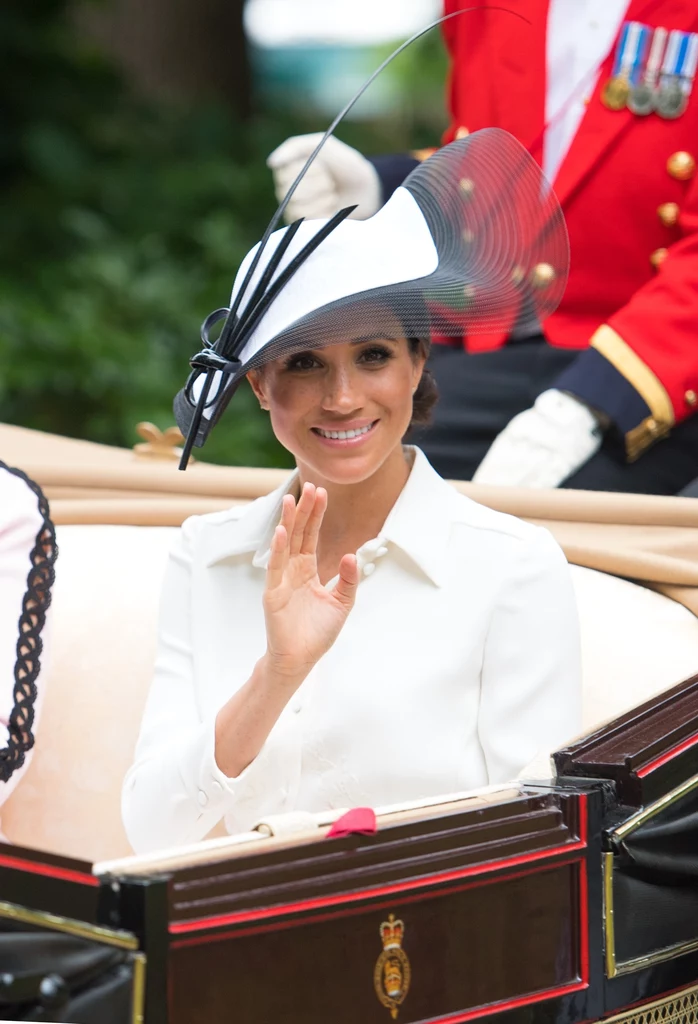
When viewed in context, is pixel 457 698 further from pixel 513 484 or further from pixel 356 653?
pixel 513 484

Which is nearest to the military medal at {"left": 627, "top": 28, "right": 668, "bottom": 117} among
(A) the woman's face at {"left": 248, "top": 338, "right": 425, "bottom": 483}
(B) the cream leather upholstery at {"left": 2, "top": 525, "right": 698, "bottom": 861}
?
(B) the cream leather upholstery at {"left": 2, "top": 525, "right": 698, "bottom": 861}

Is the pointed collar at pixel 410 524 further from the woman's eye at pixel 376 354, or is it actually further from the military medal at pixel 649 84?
the military medal at pixel 649 84

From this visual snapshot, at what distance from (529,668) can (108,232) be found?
12.3 ft

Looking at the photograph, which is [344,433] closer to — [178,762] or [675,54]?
[178,762]

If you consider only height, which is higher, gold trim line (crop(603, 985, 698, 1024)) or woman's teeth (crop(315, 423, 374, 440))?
woman's teeth (crop(315, 423, 374, 440))

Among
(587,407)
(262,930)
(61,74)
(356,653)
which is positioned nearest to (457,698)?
(356,653)

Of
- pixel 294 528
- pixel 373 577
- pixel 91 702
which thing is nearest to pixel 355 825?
pixel 294 528

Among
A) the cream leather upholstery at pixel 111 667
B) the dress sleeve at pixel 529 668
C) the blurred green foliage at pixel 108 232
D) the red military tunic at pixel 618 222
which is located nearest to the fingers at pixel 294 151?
the red military tunic at pixel 618 222

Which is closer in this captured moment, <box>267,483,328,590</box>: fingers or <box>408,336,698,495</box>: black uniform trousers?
<box>267,483,328,590</box>: fingers

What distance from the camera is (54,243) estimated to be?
528 centimetres

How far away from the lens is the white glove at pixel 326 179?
89.4 inches

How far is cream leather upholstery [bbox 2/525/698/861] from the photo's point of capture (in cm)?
195

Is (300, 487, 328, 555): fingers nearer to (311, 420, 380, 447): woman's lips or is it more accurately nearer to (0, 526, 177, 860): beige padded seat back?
(311, 420, 380, 447): woman's lips

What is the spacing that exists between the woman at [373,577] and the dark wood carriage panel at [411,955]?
0.81ft
